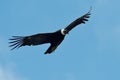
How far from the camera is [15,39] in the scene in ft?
425

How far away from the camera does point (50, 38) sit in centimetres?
13038

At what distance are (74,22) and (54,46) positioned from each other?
69.2 inches

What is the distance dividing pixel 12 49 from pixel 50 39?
2.65m

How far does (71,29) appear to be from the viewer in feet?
427

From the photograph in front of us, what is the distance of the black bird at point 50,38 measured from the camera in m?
130

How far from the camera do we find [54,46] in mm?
130000

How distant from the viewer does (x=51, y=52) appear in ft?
427

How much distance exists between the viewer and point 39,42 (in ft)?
427

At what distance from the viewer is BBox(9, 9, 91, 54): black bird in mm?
129750

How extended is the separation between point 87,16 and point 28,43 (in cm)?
361

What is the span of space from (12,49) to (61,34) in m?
2.96

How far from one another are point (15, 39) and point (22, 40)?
529 millimetres

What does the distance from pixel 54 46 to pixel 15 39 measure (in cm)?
218

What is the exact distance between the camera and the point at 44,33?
13025 cm
